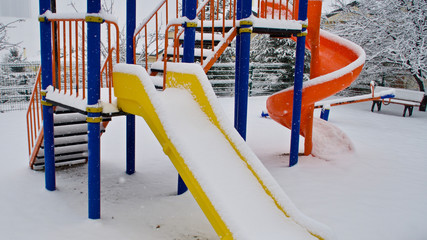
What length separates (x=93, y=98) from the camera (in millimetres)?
3895

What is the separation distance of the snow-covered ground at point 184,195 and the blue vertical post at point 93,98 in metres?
0.29

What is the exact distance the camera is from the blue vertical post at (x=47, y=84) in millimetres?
4691

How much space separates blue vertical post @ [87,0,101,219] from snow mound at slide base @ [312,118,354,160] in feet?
14.1

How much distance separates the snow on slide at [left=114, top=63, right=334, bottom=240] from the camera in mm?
3008

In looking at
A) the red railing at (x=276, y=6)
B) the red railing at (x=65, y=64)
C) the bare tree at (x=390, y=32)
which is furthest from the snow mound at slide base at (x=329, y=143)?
the bare tree at (x=390, y=32)

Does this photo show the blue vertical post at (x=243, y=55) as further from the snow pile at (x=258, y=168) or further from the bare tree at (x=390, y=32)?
the bare tree at (x=390, y=32)

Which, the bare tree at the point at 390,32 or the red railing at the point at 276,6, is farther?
the bare tree at the point at 390,32

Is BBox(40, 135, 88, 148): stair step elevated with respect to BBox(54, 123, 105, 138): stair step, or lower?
lower

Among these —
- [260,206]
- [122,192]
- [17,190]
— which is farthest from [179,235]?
[17,190]

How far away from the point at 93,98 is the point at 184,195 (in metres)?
1.91

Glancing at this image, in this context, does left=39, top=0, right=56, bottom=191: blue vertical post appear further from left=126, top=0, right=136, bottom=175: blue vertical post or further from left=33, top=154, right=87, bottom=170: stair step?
left=126, top=0, right=136, bottom=175: blue vertical post

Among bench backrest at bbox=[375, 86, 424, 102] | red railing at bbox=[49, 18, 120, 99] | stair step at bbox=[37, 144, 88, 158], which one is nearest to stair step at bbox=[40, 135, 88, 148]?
stair step at bbox=[37, 144, 88, 158]

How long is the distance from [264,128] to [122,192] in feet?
17.6

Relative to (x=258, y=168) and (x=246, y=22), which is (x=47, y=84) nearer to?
(x=246, y=22)
